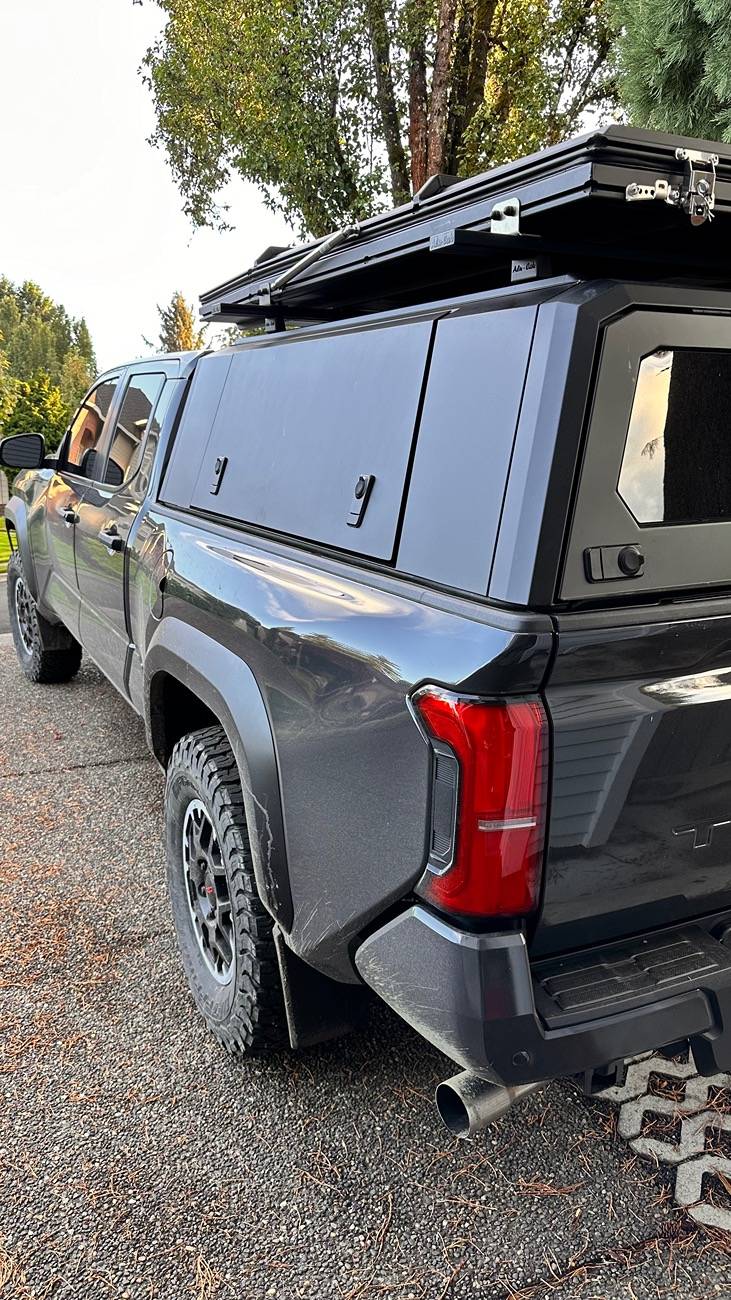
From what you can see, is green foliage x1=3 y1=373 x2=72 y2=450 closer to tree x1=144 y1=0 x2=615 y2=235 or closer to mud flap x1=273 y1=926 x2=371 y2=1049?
tree x1=144 y1=0 x2=615 y2=235

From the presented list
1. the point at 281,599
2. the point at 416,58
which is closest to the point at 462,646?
the point at 281,599

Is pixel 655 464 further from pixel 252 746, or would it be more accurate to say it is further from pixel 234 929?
pixel 234 929

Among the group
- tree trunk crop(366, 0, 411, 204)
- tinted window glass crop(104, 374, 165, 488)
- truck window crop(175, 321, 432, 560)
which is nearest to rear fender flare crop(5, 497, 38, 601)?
tinted window glass crop(104, 374, 165, 488)

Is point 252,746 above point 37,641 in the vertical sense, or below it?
above

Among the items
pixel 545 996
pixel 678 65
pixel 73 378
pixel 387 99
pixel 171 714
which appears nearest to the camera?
pixel 545 996

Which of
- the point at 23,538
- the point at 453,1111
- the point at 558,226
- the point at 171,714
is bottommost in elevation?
the point at 453,1111

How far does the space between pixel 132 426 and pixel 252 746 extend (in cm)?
224

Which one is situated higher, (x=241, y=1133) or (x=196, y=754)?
(x=196, y=754)

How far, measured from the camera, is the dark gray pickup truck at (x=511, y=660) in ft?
5.10

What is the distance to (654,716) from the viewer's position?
162 centimetres

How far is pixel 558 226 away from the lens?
172 centimetres

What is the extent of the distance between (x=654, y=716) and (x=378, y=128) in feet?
49.4

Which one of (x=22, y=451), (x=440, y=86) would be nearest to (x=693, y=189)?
(x=22, y=451)

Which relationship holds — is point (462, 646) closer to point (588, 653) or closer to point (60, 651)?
point (588, 653)
